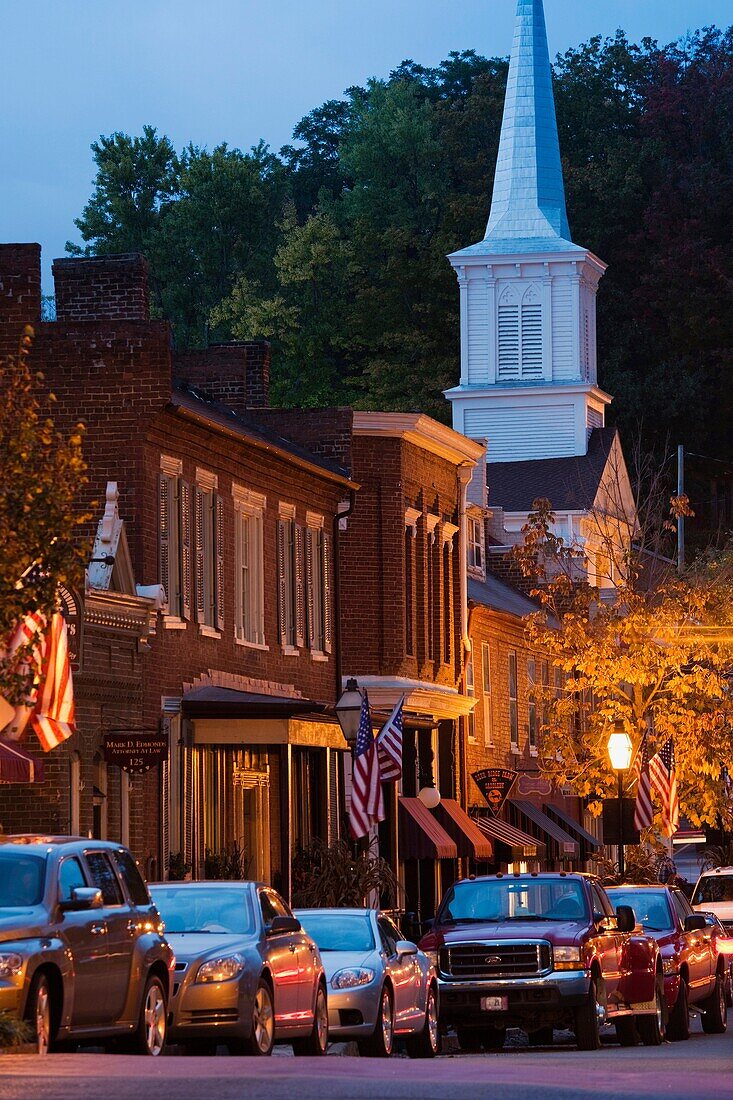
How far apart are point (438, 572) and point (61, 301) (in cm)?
1326

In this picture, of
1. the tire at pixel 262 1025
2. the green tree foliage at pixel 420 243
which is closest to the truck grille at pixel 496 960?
the tire at pixel 262 1025

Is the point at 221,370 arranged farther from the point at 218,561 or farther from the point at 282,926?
the point at 282,926

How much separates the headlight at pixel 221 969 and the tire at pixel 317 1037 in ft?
5.46

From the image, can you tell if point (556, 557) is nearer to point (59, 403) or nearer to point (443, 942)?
point (59, 403)

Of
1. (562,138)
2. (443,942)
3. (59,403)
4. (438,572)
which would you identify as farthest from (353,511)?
(562,138)

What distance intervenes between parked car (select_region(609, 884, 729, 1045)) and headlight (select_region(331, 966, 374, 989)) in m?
4.97

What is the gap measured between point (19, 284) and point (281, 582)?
7.00 metres

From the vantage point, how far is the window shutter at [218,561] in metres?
34.2

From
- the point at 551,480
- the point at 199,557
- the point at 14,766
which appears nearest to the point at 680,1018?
the point at 14,766

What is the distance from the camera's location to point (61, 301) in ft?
111

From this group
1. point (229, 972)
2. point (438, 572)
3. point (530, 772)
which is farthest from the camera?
point (530, 772)

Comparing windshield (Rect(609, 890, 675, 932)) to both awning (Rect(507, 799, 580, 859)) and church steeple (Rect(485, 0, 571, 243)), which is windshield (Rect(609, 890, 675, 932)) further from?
church steeple (Rect(485, 0, 571, 243))

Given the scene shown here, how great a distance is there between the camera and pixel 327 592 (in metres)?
39.8

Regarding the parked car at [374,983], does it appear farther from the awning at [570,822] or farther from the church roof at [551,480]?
the church roof at [551,480]
